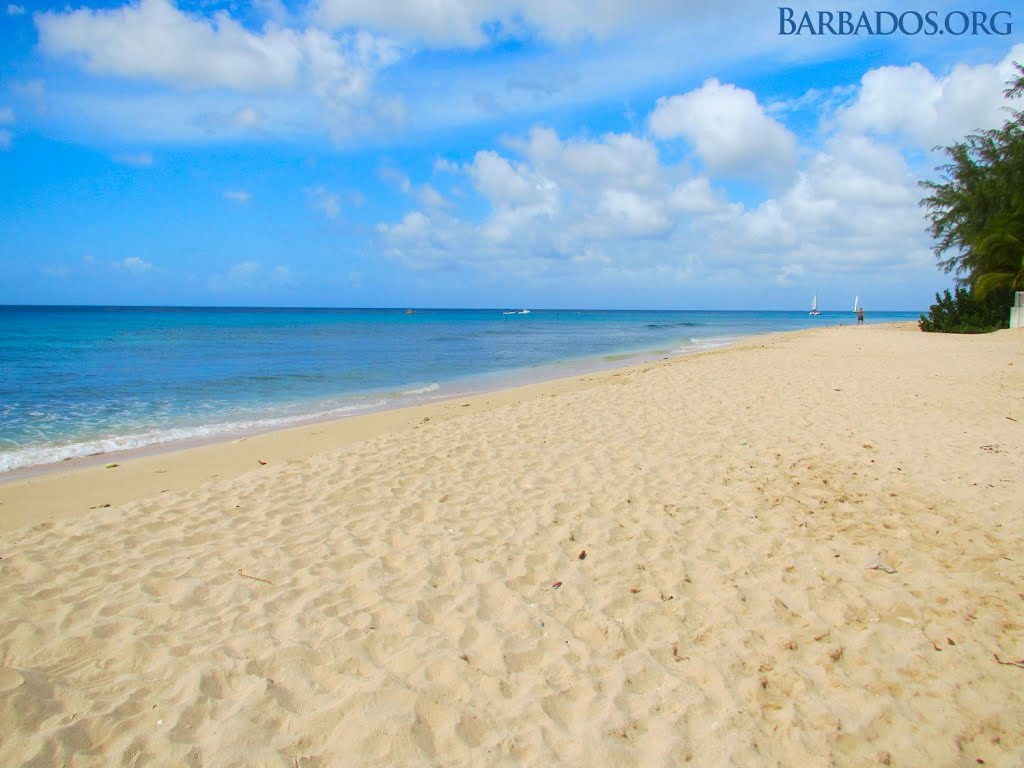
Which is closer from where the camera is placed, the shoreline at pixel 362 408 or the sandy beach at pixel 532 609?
the sandy beach at pixel 532 609

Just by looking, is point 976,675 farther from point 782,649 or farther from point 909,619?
point 782,649

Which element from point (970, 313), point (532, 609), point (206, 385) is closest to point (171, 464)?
point (532, 609)

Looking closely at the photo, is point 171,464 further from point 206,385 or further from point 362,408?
point 206,385

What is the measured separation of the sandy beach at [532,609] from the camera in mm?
2646

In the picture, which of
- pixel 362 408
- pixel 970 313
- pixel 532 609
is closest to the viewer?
pixel 532 609

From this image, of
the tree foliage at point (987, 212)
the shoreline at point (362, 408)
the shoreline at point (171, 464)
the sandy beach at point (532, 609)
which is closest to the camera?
the sandy beach at point (532, 609)

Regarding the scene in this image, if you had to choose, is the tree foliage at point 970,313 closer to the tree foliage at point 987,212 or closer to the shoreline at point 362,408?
the tree foliage at point 987,212

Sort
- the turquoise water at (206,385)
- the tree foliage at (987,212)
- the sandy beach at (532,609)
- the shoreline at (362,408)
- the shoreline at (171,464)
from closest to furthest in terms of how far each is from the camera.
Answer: the sandy beach at (532,609)
the shoreline at (171,464)
the shoreline at (362,408)
the turquoise water at (206,385)
the tree foliage at (987,212)

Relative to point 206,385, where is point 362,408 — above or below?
below

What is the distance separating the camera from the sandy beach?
2.65 m

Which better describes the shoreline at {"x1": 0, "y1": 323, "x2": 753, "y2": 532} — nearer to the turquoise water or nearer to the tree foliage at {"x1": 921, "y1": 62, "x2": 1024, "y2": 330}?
the turquoise water

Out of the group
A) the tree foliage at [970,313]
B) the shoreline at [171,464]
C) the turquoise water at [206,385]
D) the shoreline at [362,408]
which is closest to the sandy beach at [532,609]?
the shoreline at [171,464]

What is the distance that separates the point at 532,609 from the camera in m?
3.70

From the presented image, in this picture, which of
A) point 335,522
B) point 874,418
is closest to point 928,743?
point 335,522
